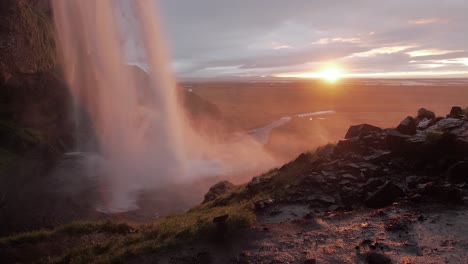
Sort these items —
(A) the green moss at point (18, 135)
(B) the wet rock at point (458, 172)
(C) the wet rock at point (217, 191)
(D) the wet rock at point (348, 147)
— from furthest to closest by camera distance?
(A) the green moss at point (18, 135) → (C) the wet rock at point (217, 191) → (D) the wet rock at point (348, 147) → (B) the wet rock at point (458, 172)

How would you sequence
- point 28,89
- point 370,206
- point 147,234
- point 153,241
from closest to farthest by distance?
point 153,241
point 147,234
point 370,206
point 28,89

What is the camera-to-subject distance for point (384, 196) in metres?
10.5

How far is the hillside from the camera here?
811cm

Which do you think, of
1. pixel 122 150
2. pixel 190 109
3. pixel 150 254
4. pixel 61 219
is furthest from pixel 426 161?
pixel 190 109

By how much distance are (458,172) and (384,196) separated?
275 centimetres

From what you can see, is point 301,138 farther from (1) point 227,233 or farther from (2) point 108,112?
(1) point 227,233

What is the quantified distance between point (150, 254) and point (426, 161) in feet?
32.0

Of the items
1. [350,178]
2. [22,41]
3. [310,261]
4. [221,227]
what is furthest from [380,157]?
[22,41]

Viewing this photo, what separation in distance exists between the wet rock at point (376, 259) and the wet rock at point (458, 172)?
17.2 feet

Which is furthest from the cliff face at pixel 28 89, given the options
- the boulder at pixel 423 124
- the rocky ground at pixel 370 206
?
the boulder at pixel 423 124

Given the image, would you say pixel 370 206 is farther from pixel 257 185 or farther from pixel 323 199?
pixel 257 185

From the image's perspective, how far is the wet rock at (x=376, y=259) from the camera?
7.36 m

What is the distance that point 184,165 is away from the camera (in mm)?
26406

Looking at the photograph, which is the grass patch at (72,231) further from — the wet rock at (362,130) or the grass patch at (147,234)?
the wet rock at (362,130)
